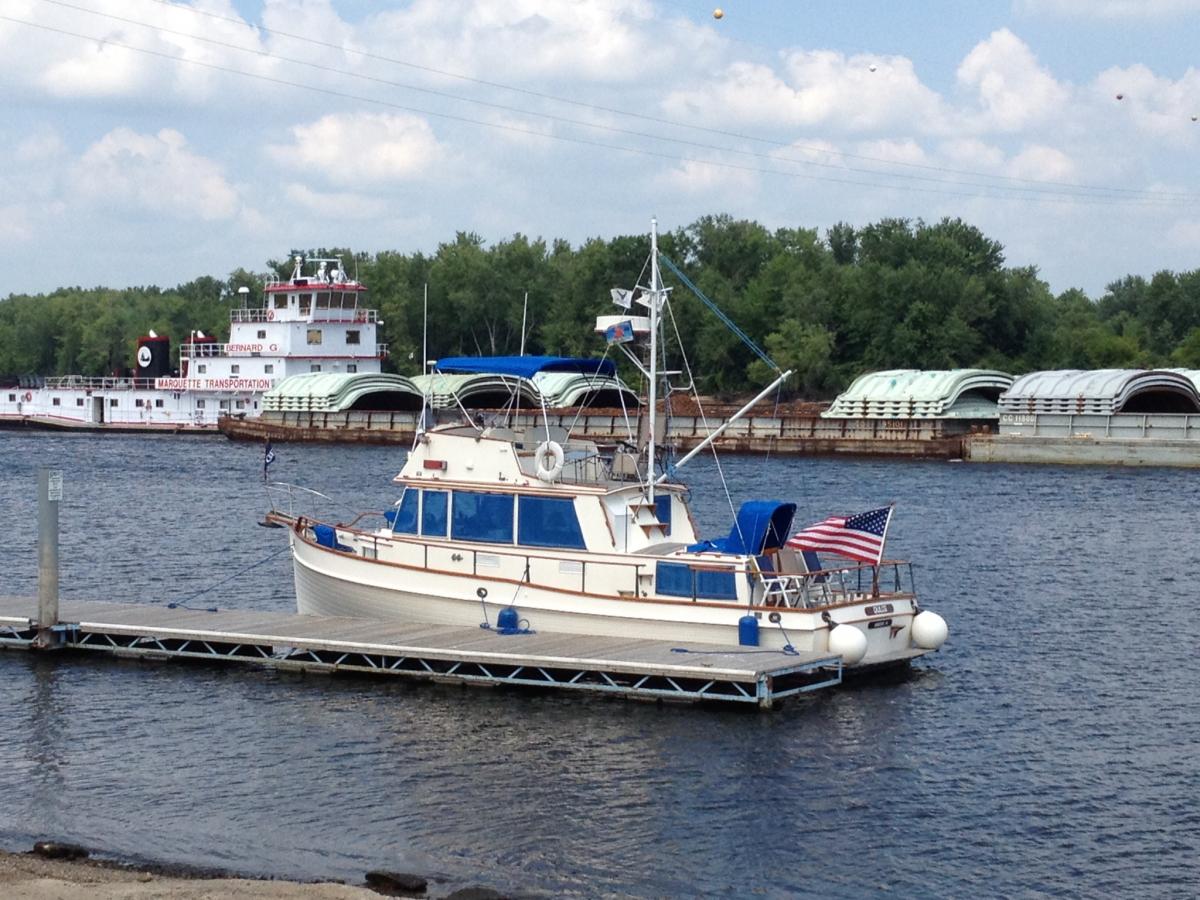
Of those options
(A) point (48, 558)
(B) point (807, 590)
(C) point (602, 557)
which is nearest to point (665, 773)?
(B) point (807, 590)

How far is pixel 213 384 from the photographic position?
368ft

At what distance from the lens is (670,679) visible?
92.1ft

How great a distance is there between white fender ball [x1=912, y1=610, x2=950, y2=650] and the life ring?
7151 mm

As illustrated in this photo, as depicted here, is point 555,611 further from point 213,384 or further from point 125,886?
point 213,384

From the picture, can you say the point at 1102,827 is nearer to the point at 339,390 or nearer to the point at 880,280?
the point at 339,390

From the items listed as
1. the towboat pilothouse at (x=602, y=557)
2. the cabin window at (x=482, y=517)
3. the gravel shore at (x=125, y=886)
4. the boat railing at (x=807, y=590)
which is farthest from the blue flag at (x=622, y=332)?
the gravel shore at (x=125, y=886)

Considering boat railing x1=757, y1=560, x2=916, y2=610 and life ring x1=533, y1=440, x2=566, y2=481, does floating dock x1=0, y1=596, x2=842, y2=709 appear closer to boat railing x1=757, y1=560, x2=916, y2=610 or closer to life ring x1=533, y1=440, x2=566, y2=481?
boat railing x1=757, y1=560, x2=916, y2=610

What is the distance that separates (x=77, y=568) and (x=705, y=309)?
9291 cm

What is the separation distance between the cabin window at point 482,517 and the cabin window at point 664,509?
110 inches

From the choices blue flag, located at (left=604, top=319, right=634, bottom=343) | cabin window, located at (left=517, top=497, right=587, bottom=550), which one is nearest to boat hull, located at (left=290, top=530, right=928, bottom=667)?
cabin window, located at (left=517, top=497, right=587, bottom=550)

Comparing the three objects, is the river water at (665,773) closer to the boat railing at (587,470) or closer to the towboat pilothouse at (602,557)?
the towboat pilothouse at (602,557)

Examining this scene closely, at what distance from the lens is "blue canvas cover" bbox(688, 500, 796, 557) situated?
29828 millimetres

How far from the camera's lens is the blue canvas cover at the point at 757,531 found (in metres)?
29.8

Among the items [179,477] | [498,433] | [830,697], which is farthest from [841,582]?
[179,477]
